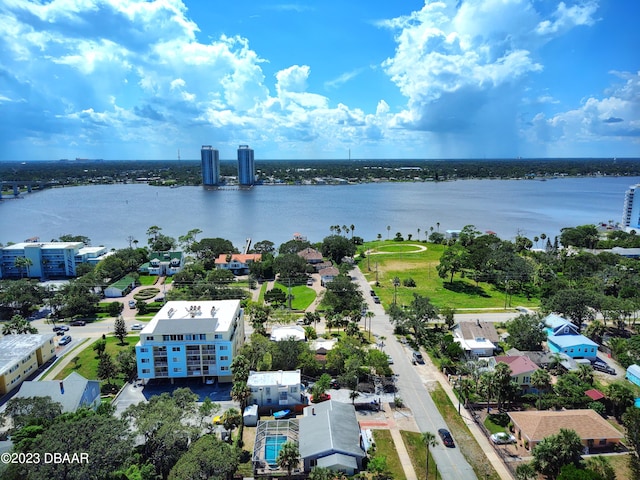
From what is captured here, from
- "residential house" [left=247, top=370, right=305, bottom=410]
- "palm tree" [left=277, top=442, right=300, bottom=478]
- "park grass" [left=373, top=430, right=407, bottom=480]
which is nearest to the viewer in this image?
"palm tree" [left=277, top=442, right=300, bottom=478]

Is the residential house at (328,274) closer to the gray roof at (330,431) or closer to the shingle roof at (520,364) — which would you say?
the shingle roof at (520,364)

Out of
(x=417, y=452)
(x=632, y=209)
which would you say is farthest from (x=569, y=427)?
(x=632, y=209)

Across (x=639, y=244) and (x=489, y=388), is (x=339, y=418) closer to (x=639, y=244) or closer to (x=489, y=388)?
(x=489, y=388)

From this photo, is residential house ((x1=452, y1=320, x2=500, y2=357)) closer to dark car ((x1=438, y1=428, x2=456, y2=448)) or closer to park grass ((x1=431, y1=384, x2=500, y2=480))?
park grass ((x1=431, y1=384, x2=500, y2=480))

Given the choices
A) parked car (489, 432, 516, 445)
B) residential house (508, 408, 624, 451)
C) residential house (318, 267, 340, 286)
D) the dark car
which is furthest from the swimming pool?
residential house (318, 267, 340, 286)

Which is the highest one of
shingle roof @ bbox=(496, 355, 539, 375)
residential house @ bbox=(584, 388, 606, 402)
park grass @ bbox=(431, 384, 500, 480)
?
shingle roof @ bbox=(496, 355, 539, 375)

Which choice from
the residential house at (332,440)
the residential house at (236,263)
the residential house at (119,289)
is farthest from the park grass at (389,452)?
the residential house at (236,263)
